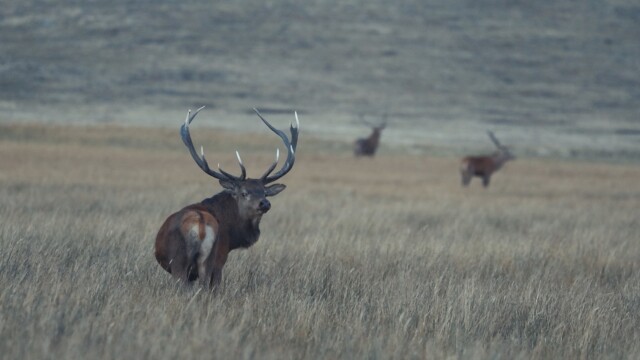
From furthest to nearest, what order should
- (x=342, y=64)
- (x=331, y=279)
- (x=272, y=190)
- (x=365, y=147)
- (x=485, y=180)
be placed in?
1. (x=342, y=64)
2. (x=365, y=147)
3. (x=485, y=180)
4. (x=331, y=279)
5. (x=272, y=190)

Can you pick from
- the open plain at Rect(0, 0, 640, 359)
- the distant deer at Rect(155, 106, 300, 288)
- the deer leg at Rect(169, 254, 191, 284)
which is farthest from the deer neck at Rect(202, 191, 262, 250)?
the deer leg at Rect(169, 254, 191, 284)

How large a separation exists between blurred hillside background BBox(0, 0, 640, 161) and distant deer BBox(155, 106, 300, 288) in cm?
4322

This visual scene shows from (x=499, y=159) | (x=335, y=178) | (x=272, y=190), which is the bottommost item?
(x=335, y=178)

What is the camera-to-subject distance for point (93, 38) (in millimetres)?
68250

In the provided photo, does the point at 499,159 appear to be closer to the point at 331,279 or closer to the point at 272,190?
the point at 331,279

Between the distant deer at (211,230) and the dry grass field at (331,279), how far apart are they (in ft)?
0.66

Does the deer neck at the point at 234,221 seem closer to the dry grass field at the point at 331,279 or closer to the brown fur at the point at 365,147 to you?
the dry grass field at the point at 331,279

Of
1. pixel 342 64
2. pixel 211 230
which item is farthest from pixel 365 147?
pixel 342 64

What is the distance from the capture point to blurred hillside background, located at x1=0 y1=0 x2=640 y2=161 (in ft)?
→ 192

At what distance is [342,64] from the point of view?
69.2 meters

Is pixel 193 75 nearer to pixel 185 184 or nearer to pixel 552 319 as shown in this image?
pixel 185 184

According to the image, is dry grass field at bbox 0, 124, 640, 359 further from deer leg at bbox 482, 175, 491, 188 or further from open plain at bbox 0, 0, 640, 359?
deer leg at bbox 482, 175, 491, 188

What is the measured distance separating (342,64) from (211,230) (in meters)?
61.9

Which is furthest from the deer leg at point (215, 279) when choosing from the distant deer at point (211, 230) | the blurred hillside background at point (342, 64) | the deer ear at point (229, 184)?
the blurred hillside background at point (342, 64)
